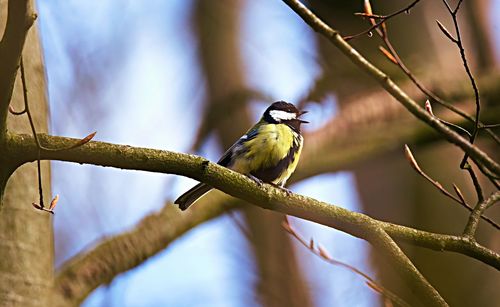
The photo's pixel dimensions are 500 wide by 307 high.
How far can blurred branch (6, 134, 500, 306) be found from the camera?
85.4 inches

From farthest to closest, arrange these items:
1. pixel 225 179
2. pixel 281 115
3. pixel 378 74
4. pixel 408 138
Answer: pixel 408 138 → pixel 281 115 → pixel 225 179 → pixel 378 74

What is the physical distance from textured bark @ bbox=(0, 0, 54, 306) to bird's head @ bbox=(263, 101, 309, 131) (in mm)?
1623

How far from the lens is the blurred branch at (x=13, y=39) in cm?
187

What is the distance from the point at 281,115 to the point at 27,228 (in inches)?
79.1

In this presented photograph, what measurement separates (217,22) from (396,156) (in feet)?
8.15

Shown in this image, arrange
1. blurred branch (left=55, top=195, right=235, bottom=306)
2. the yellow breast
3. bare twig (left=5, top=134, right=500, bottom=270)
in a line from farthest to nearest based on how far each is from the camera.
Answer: the yellow breast
blurred branch (left=55, top=195, right=235, bottom=306)
bare twig (left=5, top=134, right=500, bottom=270)

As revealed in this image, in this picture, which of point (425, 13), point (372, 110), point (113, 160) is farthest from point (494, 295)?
point (113, 160)

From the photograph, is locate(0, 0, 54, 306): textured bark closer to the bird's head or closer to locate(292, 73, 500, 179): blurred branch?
the bird's head

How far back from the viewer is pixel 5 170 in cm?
222

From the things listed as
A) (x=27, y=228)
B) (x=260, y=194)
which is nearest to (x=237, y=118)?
(x=27, y=228)

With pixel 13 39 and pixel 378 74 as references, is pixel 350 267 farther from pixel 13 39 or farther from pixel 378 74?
pixel 13 39

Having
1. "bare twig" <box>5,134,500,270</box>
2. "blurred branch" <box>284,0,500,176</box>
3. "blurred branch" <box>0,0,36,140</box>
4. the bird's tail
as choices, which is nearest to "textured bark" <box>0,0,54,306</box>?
the bird's tail

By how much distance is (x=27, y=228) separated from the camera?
10.5 feet

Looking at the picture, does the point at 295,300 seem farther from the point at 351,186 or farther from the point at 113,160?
the point at 113,160
